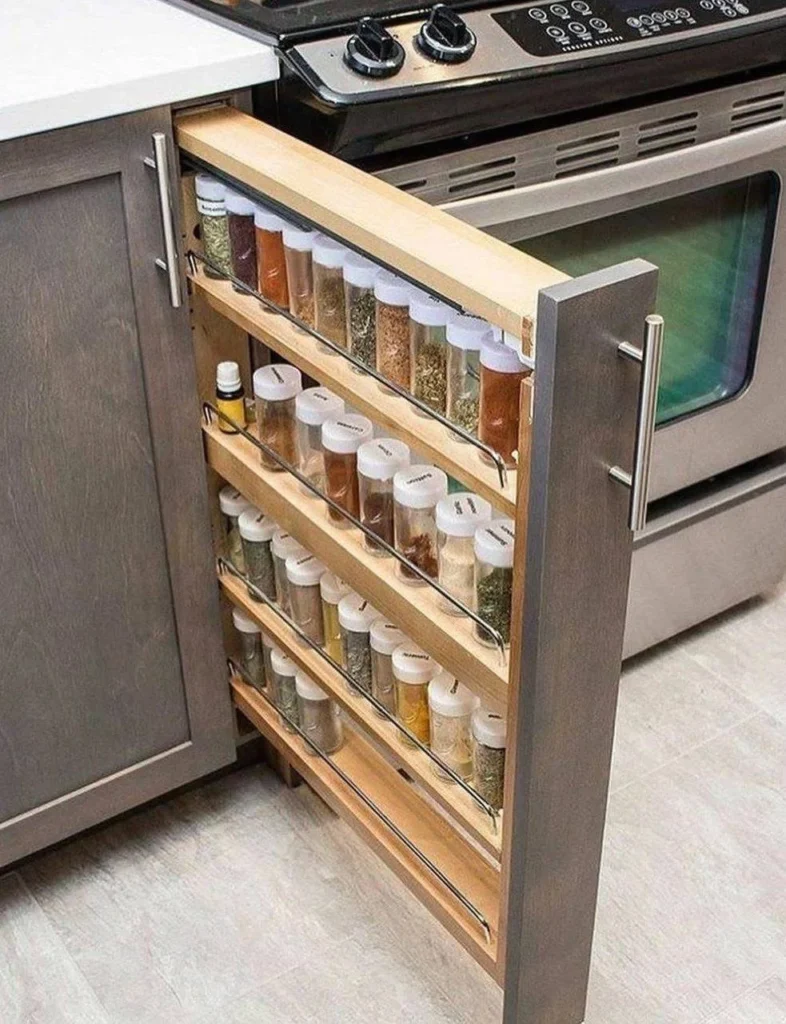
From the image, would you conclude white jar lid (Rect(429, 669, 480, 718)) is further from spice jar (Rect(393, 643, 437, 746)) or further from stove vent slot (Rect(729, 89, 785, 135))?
stove vent slot (Rect(729, 89, 785, 135))

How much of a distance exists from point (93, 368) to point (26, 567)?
218mm

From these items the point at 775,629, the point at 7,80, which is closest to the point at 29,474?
the point at 7,80

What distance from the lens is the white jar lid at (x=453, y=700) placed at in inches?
47.4

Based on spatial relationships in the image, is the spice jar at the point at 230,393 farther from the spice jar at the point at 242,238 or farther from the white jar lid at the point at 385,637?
the white jar lid at the point at 385,637

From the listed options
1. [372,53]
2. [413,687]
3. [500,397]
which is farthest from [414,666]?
[372,53]

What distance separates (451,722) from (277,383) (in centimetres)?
37

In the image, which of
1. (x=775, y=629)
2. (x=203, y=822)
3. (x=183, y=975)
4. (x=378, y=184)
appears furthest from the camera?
(x=775, y=629)

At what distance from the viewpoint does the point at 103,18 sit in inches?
48.5

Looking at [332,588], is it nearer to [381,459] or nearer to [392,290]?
[381,459]

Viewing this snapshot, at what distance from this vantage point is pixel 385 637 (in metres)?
1.26

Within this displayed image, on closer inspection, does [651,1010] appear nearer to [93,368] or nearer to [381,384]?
[381,384]

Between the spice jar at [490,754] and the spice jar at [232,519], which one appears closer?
the spice jar at [490,754]

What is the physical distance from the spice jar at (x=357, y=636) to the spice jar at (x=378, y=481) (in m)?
0.12

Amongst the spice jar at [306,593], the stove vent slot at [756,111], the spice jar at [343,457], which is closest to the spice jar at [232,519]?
the spice jar at [306,593]
